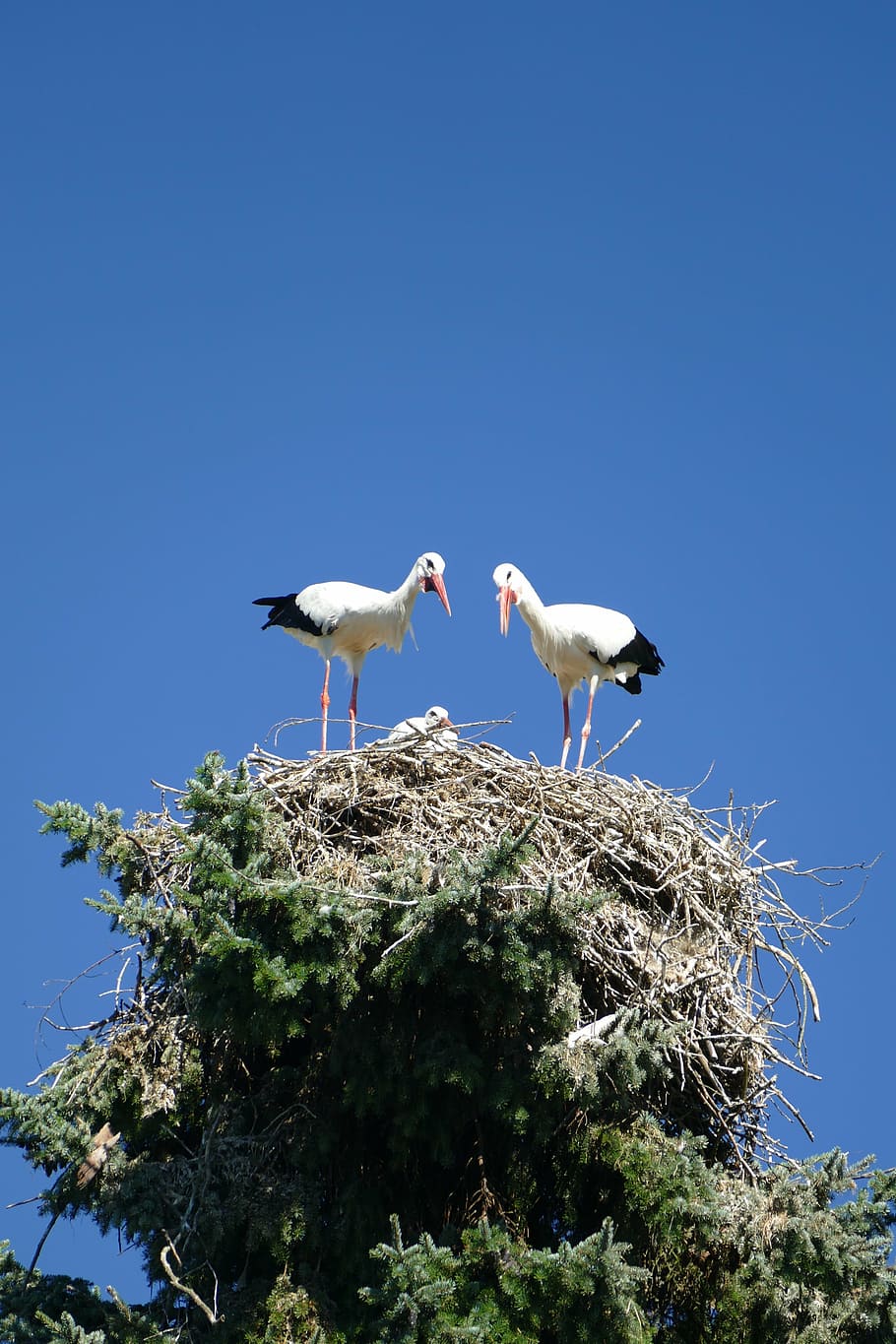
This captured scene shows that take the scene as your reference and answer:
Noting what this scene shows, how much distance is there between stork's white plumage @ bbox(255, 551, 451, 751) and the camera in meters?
13.0

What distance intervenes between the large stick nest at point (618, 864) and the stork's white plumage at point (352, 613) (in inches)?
150

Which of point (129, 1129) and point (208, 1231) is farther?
point (129, 1129)

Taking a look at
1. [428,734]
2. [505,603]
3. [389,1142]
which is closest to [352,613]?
[505,603]

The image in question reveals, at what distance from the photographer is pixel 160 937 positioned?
7.97m

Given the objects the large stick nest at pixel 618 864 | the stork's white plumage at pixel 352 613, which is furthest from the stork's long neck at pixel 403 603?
the large stick nest at pixel 618 864

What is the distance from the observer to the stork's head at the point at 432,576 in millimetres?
12930

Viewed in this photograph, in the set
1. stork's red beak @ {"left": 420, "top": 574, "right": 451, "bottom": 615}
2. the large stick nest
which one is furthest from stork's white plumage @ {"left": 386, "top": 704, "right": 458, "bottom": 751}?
stork's red beak @ {"left": 420, "top": 574, "right": 451, "bottom": 615}

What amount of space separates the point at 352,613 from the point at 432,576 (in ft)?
2.61

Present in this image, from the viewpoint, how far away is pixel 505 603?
43.2 ft

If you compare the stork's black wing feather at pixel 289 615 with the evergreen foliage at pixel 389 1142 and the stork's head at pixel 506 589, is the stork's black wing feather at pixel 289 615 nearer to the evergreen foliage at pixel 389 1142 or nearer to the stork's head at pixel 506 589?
the stork's head at pixel 506 589

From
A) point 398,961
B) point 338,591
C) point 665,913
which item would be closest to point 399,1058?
point 398,961

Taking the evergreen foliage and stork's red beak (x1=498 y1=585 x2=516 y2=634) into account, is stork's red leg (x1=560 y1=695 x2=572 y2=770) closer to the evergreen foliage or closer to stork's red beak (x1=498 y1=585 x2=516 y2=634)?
stork's red beak (x1=498 y1=585 x2=516 y2=634)

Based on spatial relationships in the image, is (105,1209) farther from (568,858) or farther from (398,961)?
(568,858)

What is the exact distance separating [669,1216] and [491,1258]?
954mm
